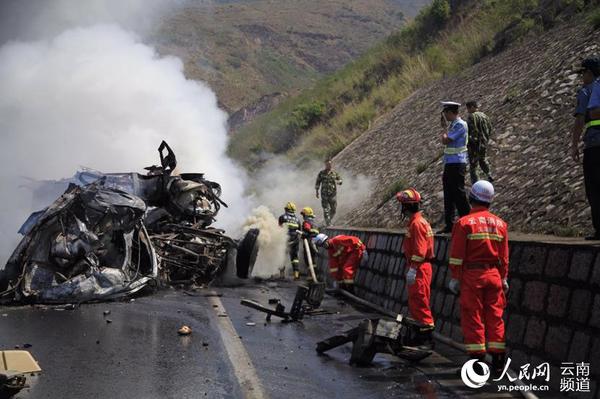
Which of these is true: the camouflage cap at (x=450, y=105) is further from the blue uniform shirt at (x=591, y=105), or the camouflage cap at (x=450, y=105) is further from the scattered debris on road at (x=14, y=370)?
the scattered debris on road at (x=14, y=370)

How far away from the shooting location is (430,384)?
6.47m

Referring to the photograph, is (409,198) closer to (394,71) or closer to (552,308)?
(552,308)

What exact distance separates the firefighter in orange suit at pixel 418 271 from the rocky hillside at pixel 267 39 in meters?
76.4

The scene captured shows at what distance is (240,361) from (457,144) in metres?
4.63

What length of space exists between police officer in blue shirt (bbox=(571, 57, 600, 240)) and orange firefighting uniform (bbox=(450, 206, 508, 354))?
107cm

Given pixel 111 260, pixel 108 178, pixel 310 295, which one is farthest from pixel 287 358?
pixel 108 178

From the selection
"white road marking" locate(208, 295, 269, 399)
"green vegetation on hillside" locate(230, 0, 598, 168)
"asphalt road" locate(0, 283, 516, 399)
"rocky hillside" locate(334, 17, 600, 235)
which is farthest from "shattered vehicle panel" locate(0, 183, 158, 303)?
"green vegetation on hillside" locate(230, 0, 598, 168)

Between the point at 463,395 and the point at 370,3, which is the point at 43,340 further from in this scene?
the point at 370,3

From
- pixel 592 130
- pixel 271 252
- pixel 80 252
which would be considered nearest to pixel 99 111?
pixel 271 252

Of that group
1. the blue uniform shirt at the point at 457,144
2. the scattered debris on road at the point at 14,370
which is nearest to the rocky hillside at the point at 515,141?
the blue uniform shirt at the point at 457,144

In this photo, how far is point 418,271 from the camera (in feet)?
27.0

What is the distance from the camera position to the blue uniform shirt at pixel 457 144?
399 inches

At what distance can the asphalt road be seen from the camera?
19.8 ft

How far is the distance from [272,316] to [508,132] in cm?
668
